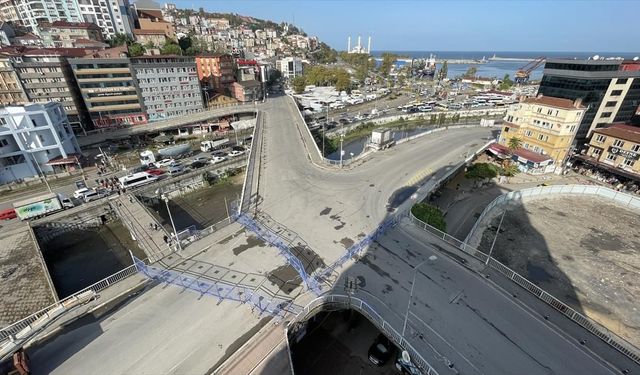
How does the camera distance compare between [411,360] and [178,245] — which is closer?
[411,360]

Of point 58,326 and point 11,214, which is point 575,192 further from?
point 11,214

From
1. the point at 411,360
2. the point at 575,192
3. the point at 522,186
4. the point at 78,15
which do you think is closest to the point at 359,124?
the point at 522,186

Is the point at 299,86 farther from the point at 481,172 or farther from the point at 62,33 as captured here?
the point at 481,172

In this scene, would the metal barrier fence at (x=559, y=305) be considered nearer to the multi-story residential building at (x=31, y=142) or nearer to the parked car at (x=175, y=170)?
the parked car at (x=175, y=170)

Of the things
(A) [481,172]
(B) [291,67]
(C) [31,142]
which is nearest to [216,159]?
(C) [31,142]

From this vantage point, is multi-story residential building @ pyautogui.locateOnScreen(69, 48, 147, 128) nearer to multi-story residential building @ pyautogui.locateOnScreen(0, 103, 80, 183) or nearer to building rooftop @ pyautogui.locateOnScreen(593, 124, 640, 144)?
multi-story residential building @ pyautogui.locateOnScreen(0, 103, 80, 183)
